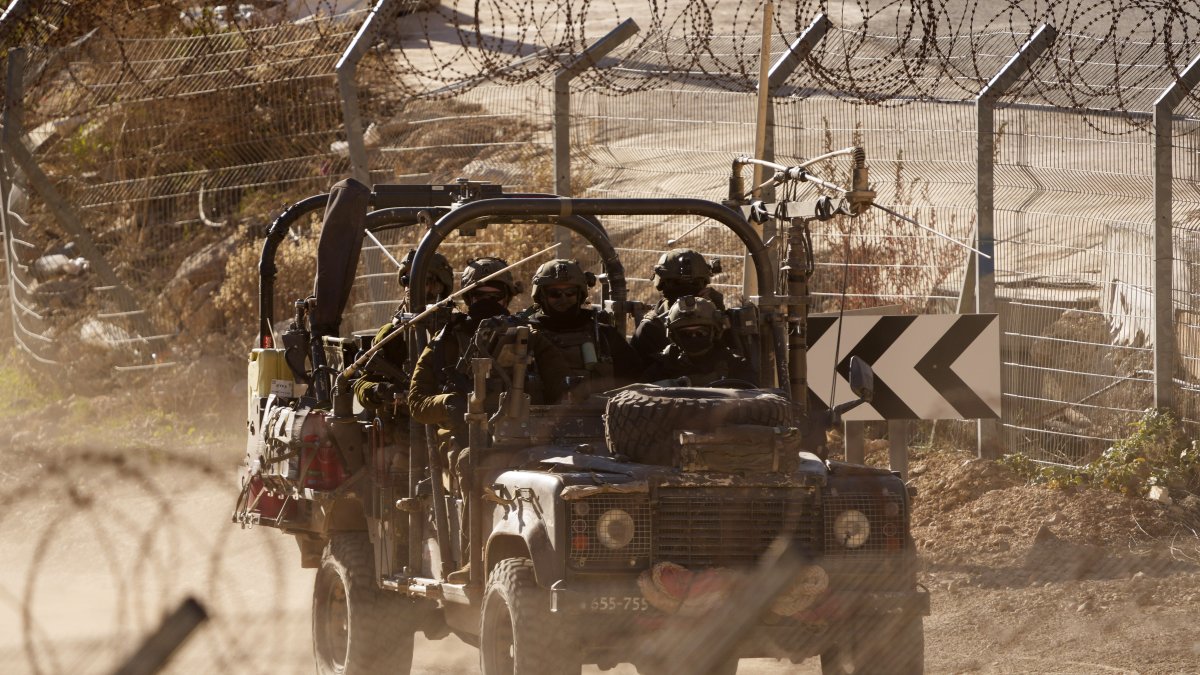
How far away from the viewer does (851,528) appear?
20.2ft

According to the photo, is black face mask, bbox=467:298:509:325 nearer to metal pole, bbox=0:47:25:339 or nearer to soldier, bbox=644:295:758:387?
soldier, bbox=644:295:758:387

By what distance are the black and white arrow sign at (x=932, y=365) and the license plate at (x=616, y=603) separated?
2817 mm

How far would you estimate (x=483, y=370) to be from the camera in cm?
625

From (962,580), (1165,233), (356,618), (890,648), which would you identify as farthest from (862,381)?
(1165,233)

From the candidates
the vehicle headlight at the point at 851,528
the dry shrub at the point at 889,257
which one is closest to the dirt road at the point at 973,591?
the dry shrub at the point at 889,257

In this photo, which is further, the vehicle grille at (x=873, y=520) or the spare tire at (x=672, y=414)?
the vehicle grille at (x=873, y=520)

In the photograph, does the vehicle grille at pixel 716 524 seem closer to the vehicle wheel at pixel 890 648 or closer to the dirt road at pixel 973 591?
the vehicle wheel at pixel 890 648

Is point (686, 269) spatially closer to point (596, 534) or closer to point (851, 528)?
point (851, 528)

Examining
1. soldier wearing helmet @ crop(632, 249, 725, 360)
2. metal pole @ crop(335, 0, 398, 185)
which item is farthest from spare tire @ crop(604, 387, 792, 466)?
metal pole @ crop(335, 0, 398, 185)

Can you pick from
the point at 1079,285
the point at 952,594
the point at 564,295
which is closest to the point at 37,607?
the point at 564,295

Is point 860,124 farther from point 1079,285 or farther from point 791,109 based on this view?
point 1079,285

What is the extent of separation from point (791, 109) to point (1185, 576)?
Answer: 4.52m

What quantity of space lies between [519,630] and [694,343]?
1711 millimetres

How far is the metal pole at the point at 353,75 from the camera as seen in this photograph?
39.7 ft
